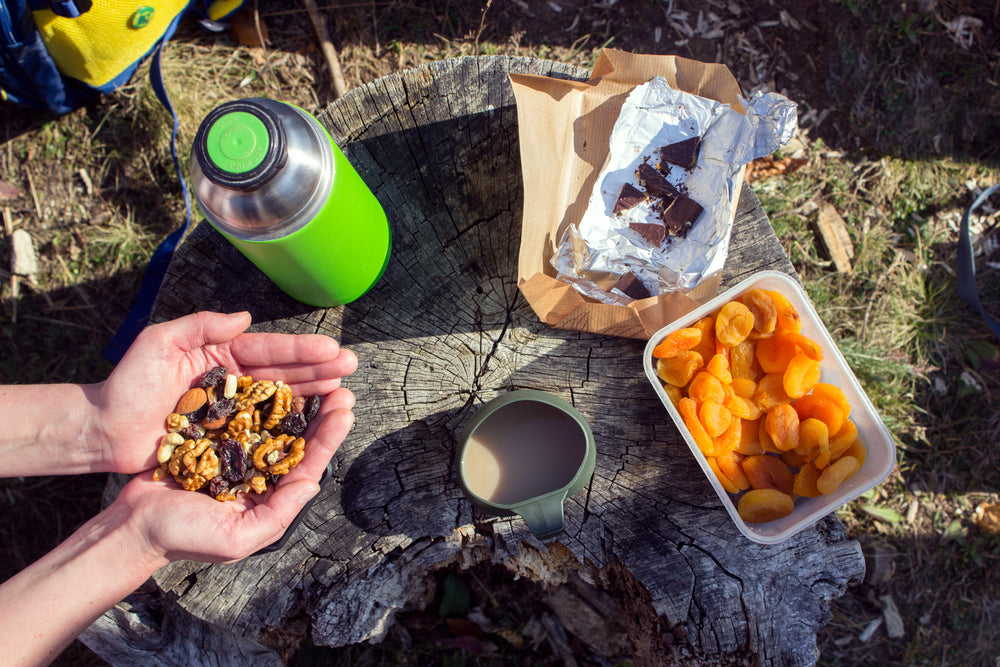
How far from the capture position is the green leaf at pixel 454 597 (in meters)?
2.73

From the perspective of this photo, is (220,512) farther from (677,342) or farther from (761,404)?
(761,404)

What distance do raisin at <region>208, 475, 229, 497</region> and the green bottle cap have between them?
96 centimetres

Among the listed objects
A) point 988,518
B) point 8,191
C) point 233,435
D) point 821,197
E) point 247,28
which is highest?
point 247,28

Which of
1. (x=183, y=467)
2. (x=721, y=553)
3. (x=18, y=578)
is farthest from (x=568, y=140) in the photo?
(x=18, y=578)

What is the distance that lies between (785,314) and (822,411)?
0.33 metres

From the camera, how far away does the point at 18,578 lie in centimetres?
180

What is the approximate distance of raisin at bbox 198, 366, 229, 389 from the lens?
1.99 m

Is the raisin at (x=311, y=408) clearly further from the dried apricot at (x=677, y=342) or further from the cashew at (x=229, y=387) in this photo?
the dried apricot at (x=677, y=342)

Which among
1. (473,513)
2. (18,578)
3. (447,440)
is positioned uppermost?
(18,578)

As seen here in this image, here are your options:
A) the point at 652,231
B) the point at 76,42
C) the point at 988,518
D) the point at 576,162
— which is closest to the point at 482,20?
the point at 576,162

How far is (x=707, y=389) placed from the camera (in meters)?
1.98

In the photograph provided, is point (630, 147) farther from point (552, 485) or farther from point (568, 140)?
point (552, 485)

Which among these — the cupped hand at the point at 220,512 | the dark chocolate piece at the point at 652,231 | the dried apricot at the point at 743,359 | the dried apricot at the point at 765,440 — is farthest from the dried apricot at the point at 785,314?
the cupped hand at the point at 220,512

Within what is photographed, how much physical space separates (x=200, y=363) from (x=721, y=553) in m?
1.81
